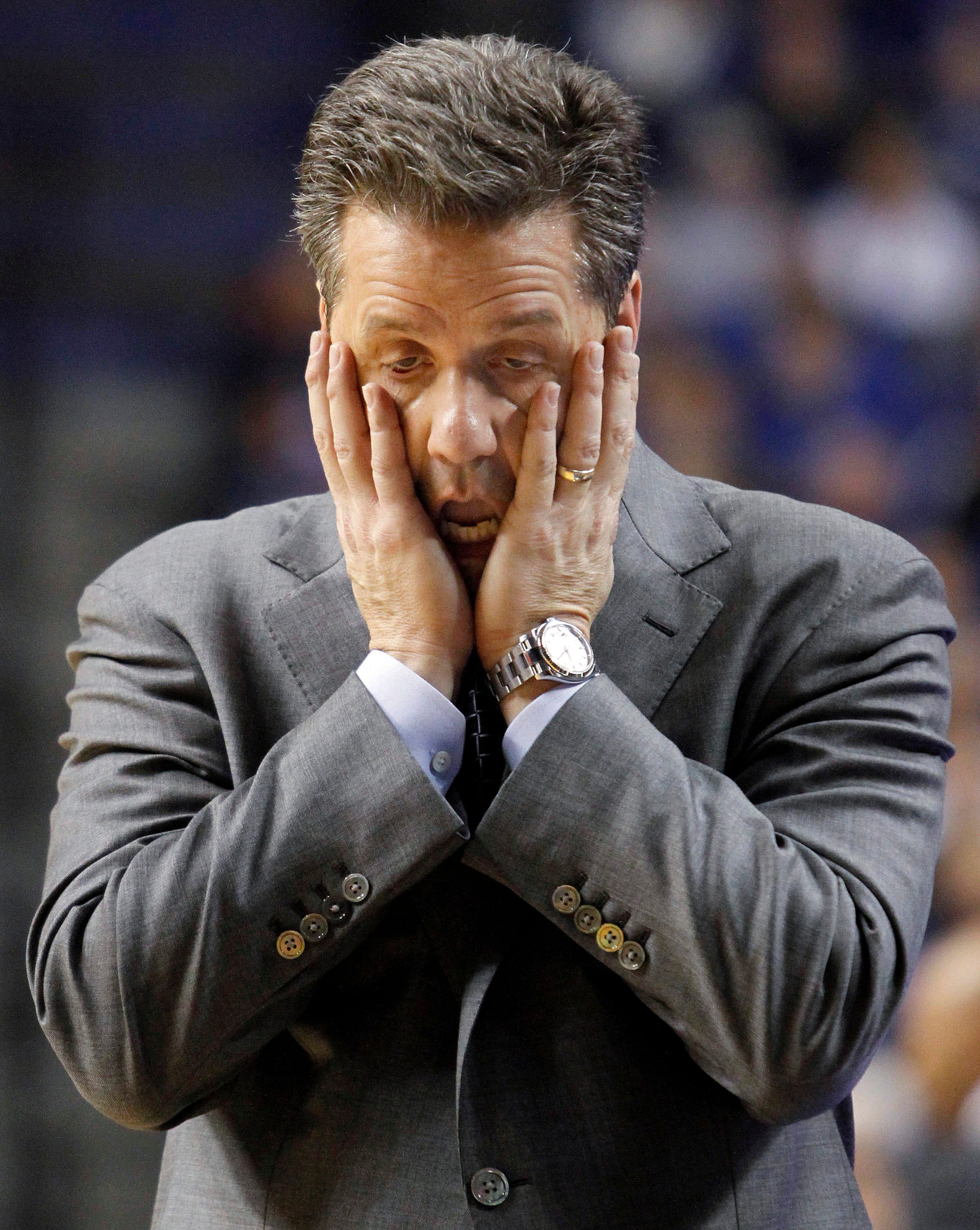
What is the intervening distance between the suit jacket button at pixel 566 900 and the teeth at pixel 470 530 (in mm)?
405

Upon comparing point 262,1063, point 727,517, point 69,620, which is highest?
point 727,517

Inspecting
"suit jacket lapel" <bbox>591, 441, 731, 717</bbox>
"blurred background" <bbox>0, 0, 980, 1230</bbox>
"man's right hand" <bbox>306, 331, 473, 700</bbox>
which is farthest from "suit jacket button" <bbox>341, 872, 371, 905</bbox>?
"blurred background" <bbox>0, 0, 980, 1230</bbox>

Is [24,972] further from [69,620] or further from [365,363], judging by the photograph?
[365,363]

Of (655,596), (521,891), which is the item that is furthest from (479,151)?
(521,891)

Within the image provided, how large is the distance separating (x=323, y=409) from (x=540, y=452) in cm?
25

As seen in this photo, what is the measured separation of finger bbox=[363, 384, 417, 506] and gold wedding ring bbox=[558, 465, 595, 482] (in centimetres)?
16

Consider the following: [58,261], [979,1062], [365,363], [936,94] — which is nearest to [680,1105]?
[365,363]

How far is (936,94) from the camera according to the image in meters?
4.16

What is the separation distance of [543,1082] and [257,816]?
41 centimetres

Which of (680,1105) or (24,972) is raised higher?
(680,1105)

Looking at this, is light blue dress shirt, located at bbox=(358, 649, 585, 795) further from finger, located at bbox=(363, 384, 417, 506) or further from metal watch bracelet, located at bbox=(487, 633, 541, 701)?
finger, located at bbox=(363, 384, 417, 506)

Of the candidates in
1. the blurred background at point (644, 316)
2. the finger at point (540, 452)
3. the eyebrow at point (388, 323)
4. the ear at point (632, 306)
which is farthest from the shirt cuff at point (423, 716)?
the blurred background at point (644, 316)

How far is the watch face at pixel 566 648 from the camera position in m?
1.37

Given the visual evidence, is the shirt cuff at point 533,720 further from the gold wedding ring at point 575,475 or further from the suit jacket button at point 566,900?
the gold wedding ring at point 575,475
